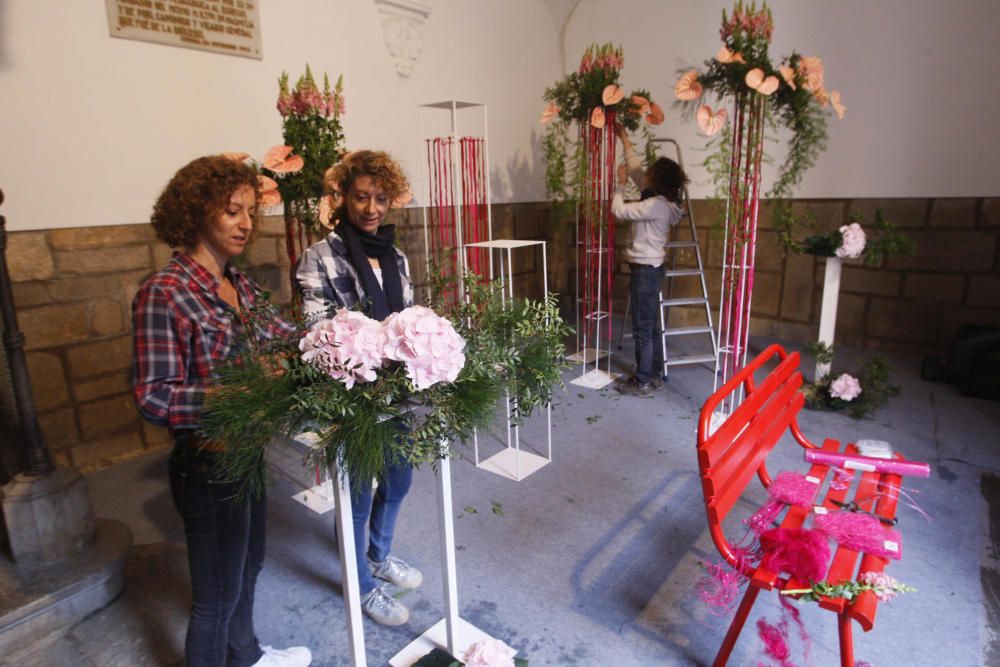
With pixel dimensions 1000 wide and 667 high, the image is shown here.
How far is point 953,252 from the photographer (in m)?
4.30

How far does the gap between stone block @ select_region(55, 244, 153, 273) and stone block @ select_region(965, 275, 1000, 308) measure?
17.3ft

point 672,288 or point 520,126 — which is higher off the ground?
point 520,126

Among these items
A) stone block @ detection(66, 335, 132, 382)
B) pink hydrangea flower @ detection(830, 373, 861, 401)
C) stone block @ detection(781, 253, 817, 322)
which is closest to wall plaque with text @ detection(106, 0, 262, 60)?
stone block @ detection(66, 335, 132, 382)

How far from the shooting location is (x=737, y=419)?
1.84 m

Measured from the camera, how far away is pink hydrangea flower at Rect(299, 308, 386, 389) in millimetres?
1094

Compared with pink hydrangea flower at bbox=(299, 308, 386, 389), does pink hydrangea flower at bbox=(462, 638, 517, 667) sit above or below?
below

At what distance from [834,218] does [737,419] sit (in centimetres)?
370

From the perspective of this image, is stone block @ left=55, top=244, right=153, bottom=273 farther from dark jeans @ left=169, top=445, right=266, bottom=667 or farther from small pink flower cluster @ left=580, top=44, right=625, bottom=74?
small pink flower cluster @ left=580, top=44, right=625, bottom=74

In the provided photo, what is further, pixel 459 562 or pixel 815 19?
pixel 815 19

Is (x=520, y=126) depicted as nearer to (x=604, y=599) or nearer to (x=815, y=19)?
(x=815, y=19)

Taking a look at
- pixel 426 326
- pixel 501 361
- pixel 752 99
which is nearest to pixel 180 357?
pixel 426 326

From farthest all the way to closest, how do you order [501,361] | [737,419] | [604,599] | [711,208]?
[711,208], [604,599], [737,419], [501,361]

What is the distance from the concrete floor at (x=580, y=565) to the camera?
6.21 ft

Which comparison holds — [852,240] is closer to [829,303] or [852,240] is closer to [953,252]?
[829,303]
